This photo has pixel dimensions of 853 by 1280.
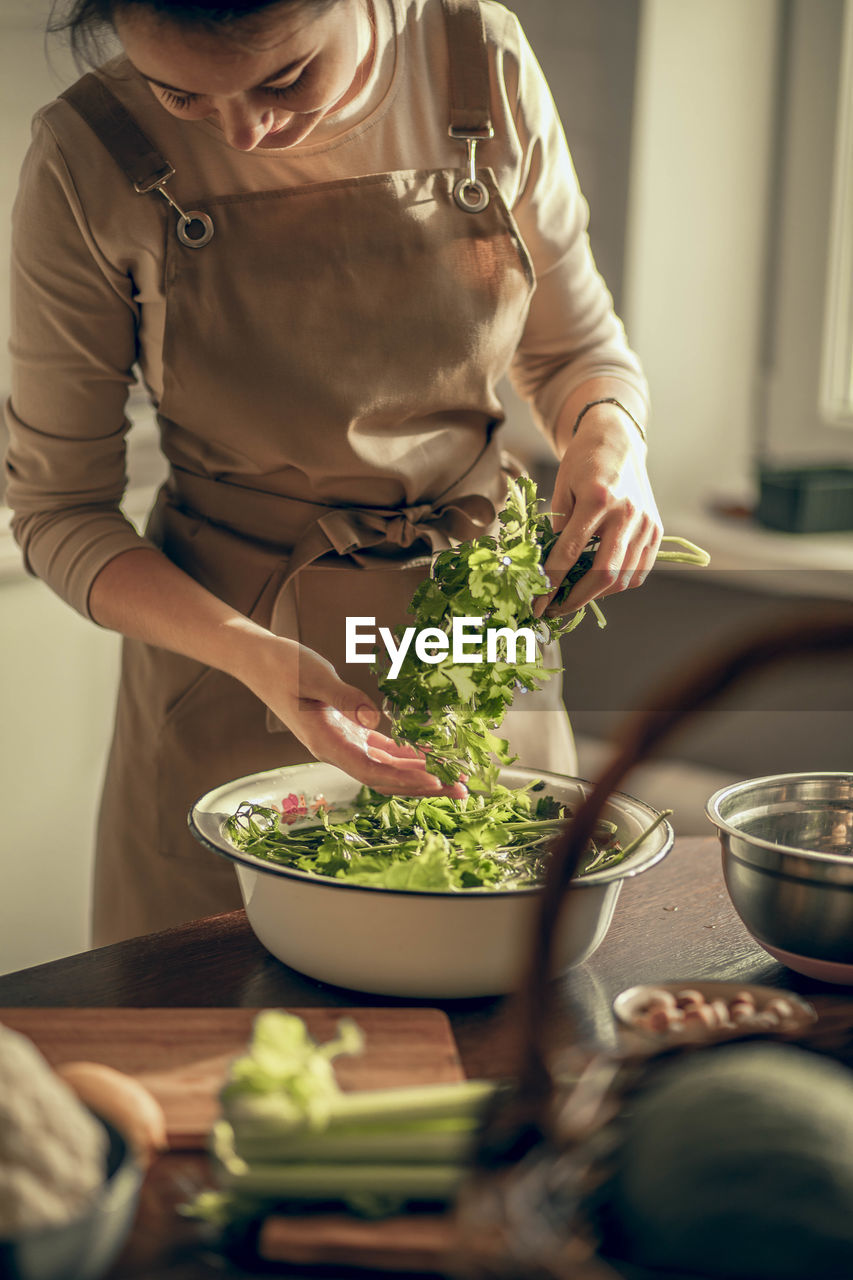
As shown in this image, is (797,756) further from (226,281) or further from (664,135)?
(226,281)

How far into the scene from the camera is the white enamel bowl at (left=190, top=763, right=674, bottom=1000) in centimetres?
93

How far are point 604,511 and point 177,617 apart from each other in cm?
45

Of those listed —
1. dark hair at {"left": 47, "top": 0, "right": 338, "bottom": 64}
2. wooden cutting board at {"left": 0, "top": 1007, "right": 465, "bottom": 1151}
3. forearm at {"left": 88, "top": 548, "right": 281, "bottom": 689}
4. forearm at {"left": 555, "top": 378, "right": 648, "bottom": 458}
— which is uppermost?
dark hair at {"left": 47, "top": 0, "right": 338, "bottom": 64}

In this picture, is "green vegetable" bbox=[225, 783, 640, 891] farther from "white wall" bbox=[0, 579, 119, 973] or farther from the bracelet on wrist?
"white wall" bbox=[0, 579, 119, 973]

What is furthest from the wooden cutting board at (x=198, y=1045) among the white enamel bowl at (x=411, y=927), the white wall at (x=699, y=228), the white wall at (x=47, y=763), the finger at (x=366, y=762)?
the white wall at (x=699, y=228)

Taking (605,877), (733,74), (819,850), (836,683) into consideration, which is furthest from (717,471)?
(605,877)

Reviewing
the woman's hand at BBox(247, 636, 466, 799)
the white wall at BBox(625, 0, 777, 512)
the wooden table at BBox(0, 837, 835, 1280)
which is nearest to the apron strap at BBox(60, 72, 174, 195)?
the woman's hand at BBox(247, 636, 466, 799)

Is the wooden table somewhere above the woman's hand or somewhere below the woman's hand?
below

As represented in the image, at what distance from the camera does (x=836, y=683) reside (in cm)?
265

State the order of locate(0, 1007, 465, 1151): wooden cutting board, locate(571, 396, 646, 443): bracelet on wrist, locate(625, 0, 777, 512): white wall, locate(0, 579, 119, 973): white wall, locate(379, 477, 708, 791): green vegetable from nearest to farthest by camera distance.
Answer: locate(0, 1007, 465, 1151): wooden cutting board
locate(379, 477, 708, 791): green vegetable
locate(571, 396, 646, 443): bracelet on wrist
locate(0, 579, 119, 973): white wall
locate(625, 0, 777, 512): white wall

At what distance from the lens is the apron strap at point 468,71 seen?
52.7 inches

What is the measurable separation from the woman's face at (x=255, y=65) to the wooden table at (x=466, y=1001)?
0.72 m

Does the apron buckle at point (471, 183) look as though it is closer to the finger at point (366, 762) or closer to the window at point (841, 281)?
the finger at point (366, 762)

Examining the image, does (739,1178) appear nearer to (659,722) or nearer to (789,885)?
(659,722)
